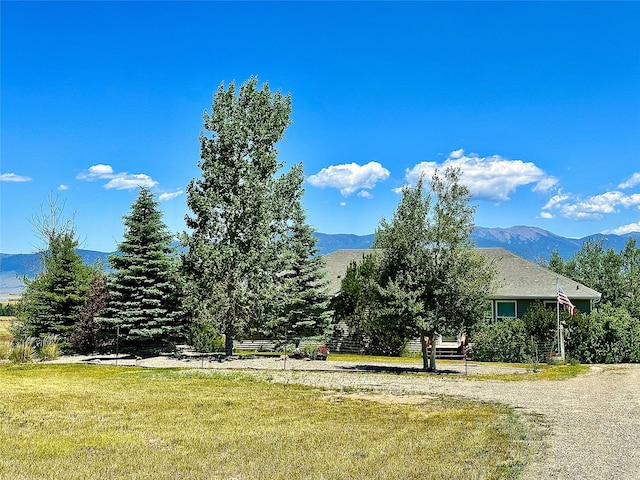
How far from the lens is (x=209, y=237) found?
100.0 ft

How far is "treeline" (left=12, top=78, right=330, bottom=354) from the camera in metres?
29.8

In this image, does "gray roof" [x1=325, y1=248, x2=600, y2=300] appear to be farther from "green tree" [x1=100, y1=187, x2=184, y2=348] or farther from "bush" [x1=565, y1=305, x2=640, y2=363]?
"green tree" [x1=100, y1=187, x2=184, y2=348]

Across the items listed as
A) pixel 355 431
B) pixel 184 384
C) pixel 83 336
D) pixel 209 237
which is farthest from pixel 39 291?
pixel 355 431

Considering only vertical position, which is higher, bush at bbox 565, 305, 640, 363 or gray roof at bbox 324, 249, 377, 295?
gray roof at bbox 324, 249, 377, 295

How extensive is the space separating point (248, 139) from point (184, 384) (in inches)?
550

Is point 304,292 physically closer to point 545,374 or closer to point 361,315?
point 361,315

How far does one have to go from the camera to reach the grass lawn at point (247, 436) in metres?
9.25

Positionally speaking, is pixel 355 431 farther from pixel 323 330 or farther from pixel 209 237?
pixel 323 330

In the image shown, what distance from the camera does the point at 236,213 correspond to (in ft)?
98.7

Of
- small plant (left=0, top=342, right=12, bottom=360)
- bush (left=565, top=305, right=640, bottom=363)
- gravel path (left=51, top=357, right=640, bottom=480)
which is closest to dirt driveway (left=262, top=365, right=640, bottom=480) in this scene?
gravel path (left=51, top=357, right=640, bottom=480)

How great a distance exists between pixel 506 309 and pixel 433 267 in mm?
14155

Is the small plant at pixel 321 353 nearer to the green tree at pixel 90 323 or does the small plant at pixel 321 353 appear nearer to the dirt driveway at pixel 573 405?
the dirt driveway at pixel 573 405

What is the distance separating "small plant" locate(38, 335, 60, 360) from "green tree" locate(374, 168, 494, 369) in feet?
55.1

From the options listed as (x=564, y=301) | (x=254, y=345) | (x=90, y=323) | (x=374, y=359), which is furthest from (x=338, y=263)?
(x=90, y=323)
